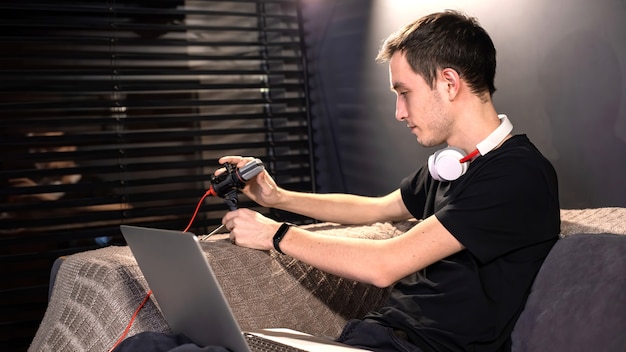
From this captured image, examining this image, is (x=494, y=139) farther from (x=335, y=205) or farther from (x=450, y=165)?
(x=335, y=205)

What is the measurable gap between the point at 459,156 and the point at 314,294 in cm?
65

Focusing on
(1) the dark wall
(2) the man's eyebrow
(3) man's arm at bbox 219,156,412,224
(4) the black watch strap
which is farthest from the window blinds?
(2) the man's eyebrow

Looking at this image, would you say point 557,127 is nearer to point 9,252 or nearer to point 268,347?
point 268,347

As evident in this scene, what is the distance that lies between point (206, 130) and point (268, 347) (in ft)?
6.90

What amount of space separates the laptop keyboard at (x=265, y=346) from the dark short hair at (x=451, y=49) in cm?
79

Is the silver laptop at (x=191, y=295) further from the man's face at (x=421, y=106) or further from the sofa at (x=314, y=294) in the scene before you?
the man's face at (x=421, y=106)

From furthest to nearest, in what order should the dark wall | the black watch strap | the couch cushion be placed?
the dark wall, the black watch strap, the couch cushion

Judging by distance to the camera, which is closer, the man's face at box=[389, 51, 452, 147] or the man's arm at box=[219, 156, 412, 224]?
the man's face at box=[389, 51, 452, 147]

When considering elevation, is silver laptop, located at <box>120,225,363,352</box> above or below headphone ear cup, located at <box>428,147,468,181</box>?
below

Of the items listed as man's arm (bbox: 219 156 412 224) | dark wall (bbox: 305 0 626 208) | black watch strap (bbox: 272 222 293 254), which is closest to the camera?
black watch strap (bbox: 272 222 293 254)

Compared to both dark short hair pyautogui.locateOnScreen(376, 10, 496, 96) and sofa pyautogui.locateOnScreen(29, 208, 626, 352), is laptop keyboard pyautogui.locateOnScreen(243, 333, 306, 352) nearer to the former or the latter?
sofa pyautogui.locateOnScreen(29, 208, 626, 352)

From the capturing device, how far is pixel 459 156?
7.06 feet

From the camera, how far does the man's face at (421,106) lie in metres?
2.21

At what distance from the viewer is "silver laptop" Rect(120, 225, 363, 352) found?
5.65 ft
